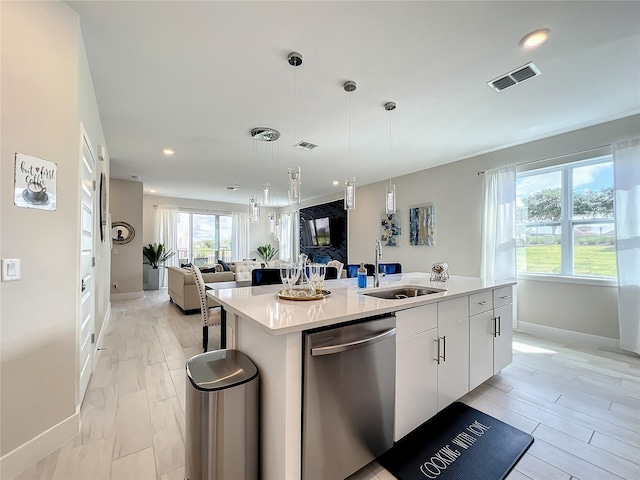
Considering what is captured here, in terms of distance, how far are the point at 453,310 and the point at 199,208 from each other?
27.8 ft

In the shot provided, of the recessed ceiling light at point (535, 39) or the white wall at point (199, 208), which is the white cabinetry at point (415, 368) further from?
the white wall at point (199, 208)

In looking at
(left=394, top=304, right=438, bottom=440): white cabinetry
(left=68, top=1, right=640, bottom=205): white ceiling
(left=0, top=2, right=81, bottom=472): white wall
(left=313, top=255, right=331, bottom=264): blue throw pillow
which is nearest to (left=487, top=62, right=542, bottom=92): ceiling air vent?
(left=68, top=1, right=640, bottom=205): white ceiling

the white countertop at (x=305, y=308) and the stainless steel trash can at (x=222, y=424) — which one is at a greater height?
the white countertop at (x=305, y=308)

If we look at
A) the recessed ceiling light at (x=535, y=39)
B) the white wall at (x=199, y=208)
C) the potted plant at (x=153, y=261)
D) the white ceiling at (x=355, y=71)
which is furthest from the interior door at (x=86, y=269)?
the white wall at (x=199, y=208)

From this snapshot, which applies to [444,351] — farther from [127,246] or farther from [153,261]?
[153,261]

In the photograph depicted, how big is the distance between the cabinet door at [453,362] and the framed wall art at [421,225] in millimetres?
3130

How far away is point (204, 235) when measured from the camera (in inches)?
352

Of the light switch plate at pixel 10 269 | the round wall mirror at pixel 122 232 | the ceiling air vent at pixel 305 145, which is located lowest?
the light switch plate at pixel 10 269

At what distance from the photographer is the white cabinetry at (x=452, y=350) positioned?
1.85 meters

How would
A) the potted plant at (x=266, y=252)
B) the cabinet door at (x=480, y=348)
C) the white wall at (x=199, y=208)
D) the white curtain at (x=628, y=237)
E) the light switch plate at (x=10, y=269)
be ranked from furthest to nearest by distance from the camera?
1. the potted plant at (x=266, y=252)
2. the white wall at (x=199, y=208)
3. the white curtain at (x=628, y=237)
4. the cabinet door at (x=480, y=348)
5. the light switch plate at (x=10, y=269)

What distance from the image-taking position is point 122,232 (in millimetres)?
5941

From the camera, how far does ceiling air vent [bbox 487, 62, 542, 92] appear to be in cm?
218

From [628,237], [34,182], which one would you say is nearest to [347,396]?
[34,182]

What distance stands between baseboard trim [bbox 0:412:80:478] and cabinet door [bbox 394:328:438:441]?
198 centimetres
